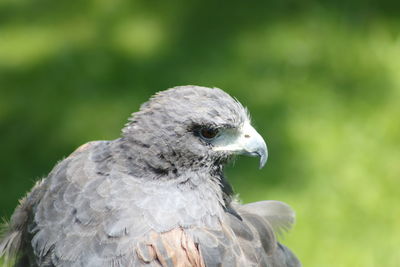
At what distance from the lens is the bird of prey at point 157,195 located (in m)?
4.14

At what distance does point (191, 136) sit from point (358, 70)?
159 inches

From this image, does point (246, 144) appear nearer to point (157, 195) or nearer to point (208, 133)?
point (208, 133)

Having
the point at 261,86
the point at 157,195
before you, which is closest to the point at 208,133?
the point at 157,195

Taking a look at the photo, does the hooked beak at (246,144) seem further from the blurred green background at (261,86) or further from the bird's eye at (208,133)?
the blurred green background at (261,86)

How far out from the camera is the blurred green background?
6.70 meters

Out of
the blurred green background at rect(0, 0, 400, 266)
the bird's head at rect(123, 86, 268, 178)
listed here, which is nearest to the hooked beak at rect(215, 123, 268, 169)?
the bird's head at rect(123, 86, 268, 178)

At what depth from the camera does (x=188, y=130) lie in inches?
165

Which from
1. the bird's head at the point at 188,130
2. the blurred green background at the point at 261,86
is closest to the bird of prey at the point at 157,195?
the bird's head at the point at 188,130

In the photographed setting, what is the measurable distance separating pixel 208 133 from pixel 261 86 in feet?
11.5

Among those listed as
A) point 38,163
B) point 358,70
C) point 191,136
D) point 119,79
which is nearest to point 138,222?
point 191,136

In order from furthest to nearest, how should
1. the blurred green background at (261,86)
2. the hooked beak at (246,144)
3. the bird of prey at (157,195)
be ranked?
the blurred green background at (261,86) < the hooked beak at (246,144) < the bird of prey at (157,195)

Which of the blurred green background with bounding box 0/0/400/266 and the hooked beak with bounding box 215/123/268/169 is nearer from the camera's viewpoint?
the hooked beak with bounding box 215/123/268/169

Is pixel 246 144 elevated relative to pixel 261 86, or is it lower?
elevated

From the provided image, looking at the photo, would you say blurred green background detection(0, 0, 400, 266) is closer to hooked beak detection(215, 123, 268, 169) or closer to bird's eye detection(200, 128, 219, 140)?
hooked beak detection(215, 123, 268, 169)
